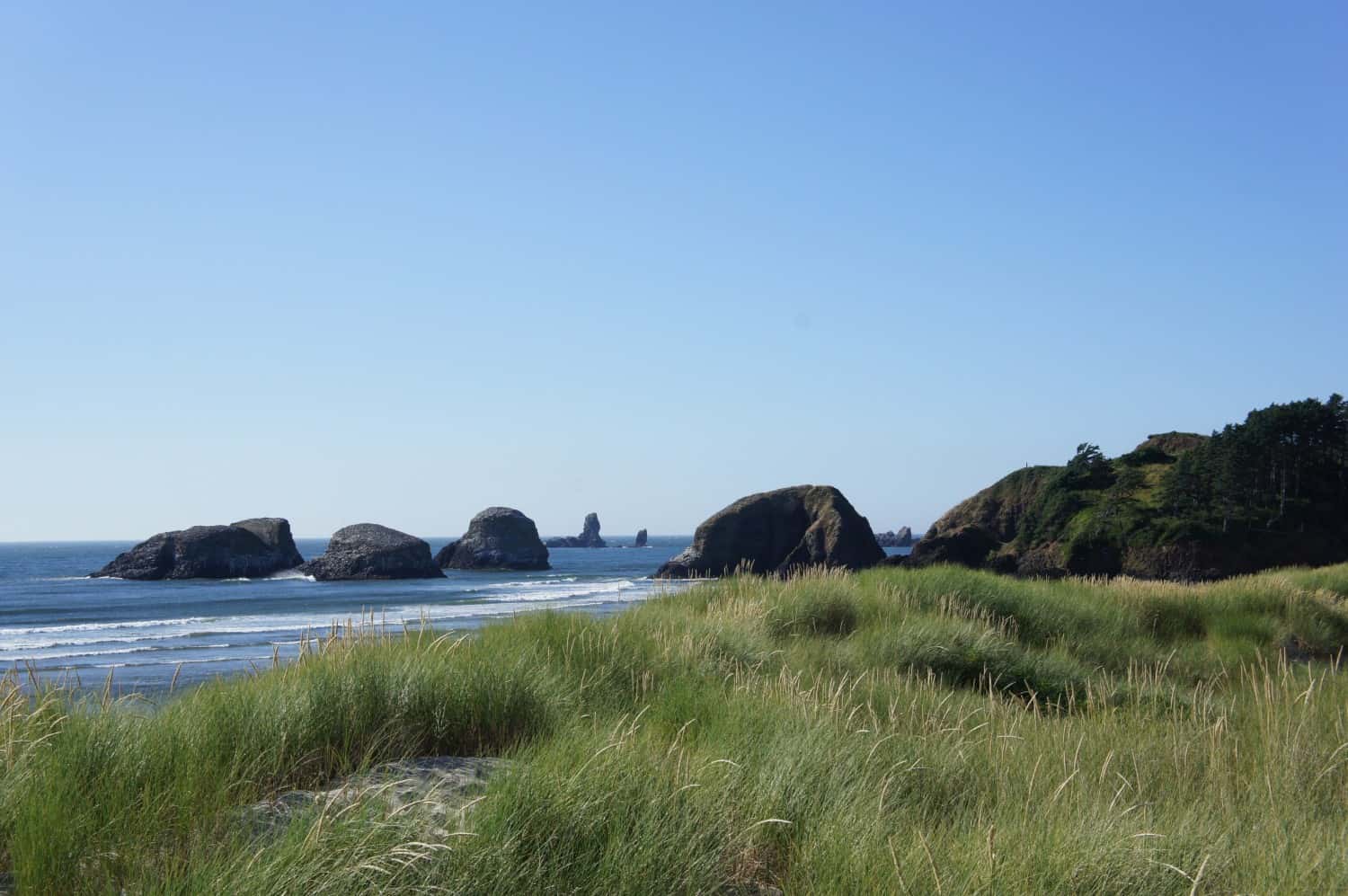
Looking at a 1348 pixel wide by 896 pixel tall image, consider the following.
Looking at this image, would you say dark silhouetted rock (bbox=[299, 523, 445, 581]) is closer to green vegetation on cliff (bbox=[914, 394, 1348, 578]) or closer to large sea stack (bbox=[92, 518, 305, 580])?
large sea stack (bbox=[92, 518, 305, 580])

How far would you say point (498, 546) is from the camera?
92625 mm

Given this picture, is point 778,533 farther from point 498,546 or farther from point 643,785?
point 643,785

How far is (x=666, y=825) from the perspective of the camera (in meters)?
3.36

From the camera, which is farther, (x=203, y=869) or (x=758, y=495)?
(x=758, y=495)

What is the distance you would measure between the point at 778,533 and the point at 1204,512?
2546 centimetres

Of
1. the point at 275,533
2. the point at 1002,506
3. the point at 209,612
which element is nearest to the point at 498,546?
the point at 275,533

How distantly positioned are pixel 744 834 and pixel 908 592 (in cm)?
1079

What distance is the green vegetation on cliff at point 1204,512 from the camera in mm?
45969

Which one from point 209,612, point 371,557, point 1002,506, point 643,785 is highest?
point 1002,506

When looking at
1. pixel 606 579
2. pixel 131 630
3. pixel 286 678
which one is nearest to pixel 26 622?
pixel 131 630

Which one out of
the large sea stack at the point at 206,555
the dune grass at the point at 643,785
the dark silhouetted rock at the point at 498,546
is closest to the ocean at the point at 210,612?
the large sea stack at the point at 206,555

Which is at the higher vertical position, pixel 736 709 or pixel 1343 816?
pixel 736 709

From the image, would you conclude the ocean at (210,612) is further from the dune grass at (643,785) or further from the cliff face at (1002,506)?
the cliff face at (1002,506)

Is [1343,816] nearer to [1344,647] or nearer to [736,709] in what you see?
[736,709]
